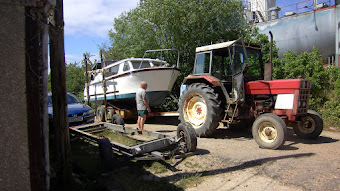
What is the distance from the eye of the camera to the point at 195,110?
7.52 m

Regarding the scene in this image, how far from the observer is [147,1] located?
1238 centimetres

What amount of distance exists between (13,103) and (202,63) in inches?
224

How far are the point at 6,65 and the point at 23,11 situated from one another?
598 millimetres

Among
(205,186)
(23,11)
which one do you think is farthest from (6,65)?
(205,186)

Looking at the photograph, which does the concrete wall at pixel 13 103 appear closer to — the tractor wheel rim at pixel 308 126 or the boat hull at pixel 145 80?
the tractor wheel rim at pixel 308 126

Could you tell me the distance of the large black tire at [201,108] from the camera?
673cm

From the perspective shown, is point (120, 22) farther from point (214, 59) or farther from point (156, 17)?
point (214, 59)

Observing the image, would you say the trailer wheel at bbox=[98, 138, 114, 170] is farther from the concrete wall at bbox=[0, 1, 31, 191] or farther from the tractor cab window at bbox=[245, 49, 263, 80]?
the tractor cab window at bbox=[245, 49, 263, 80]

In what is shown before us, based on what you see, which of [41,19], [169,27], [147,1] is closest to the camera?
[41,19]

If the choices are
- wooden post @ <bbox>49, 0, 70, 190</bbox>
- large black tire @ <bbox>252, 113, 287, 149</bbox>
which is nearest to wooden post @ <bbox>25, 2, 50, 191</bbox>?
wooden post @ <bbox>49, 0, 70, 190</bbox>

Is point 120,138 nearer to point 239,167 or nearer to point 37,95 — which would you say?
point 239,167

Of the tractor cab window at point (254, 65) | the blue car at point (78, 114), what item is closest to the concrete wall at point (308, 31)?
the tractor cab window at point (254, 65)

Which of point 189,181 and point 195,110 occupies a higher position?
point 195,110

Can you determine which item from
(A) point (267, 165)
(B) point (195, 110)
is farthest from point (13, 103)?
(B) point (195, 110)
